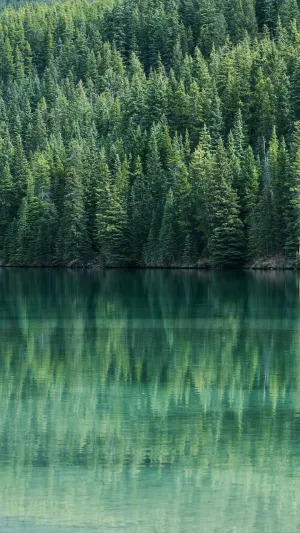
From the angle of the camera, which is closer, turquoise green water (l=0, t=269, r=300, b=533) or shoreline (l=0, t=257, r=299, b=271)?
turquoise green water (l=0, t=269, r=300, b=533)

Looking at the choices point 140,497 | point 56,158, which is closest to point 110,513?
point 140,497

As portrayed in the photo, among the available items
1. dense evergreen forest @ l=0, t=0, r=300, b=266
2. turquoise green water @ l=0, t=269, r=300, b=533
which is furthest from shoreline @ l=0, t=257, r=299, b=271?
turquoise green water @ l=0, t=269, r=300, b=533

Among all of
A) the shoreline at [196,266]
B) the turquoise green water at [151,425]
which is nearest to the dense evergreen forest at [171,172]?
the shoreline at [196,266]

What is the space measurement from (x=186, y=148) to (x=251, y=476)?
104m

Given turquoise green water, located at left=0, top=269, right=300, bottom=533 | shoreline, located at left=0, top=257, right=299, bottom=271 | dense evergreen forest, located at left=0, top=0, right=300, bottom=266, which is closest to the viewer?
turquoise green water, located at left=0, top=269, right=300, bottom=533

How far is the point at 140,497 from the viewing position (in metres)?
16.1

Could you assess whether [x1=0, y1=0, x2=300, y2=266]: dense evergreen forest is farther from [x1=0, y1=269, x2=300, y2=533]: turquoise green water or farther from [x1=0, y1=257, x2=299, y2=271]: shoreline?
[x1=0, y1=269, x2=300, y2=533]: turquoise green water

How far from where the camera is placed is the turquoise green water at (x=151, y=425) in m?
15.6

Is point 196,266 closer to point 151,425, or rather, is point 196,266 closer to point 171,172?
point 171,172

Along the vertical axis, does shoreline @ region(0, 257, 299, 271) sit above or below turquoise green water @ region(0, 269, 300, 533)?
above

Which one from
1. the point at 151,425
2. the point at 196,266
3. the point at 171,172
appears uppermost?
the point at 171,172

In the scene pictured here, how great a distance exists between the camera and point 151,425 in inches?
845

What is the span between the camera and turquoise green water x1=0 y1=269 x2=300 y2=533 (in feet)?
51.2

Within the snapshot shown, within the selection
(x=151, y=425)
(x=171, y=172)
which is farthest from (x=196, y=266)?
(x=151, y=425)
